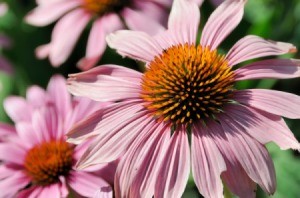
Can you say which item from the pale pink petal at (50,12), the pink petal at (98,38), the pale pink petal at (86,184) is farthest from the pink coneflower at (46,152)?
the pale pink petal at (50,12)

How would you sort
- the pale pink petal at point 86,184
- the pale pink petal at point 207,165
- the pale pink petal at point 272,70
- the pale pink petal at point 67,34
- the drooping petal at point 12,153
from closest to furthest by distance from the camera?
the pale pink petal at point 207,165
the pale pink petal at point 272,70
the pale pink petal at point 86,184
the drooping petal at point 12,153
the pale pink petal at point 67,34

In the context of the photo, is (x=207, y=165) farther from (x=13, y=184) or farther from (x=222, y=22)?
(x=13, y=184)

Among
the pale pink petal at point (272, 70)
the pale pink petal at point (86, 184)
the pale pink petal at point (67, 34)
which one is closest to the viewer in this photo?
the pale pink petal at point (272, 70)

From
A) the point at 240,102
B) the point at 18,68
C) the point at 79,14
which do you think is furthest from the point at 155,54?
the point at 18,68

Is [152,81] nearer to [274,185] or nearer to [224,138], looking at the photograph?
[224,138]

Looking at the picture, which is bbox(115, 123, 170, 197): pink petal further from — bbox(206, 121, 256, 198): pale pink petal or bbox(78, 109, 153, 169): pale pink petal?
bbox(206, 121, 256, 198): pale pink petal

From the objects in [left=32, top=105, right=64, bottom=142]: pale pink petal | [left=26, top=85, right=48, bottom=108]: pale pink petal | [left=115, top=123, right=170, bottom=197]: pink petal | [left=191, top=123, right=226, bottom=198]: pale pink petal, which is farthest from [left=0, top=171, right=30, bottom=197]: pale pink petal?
[left=191, top=123, right=226, bottom=198]: pale pink petal

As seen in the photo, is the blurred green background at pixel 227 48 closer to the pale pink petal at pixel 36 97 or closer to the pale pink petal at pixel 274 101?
the pale pink petal at pixel 274 101

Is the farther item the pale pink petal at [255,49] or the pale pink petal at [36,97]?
the pale pink petal at [36,97]
